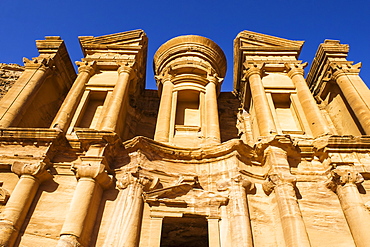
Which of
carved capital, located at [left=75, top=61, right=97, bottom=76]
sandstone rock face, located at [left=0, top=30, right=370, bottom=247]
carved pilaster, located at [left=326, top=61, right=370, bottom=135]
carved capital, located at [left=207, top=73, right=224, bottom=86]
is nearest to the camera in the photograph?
sandstone rock face, located at [left=0, top=30, right=370, bottom=247]

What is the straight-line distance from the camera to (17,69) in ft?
56.3

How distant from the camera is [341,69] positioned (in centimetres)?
1375

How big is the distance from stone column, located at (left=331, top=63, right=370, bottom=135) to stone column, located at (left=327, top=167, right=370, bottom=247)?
2.79m

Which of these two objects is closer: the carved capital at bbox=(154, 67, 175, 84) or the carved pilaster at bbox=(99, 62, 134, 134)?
the carved pilaster at bbox=(99, 62, 134, 134)

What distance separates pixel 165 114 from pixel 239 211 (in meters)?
5.77

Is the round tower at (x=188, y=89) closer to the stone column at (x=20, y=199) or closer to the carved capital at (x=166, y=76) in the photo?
the carved capital at (x=166, y=76)

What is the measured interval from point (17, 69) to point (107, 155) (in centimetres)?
1181

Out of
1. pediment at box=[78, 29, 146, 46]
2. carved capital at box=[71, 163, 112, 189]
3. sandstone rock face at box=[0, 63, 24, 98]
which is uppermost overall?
pediment at box=[78, 29, 146, 46]

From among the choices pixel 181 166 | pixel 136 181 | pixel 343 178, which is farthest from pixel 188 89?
pixel 343 178

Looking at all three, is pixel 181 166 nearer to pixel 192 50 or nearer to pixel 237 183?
pixel 237 183

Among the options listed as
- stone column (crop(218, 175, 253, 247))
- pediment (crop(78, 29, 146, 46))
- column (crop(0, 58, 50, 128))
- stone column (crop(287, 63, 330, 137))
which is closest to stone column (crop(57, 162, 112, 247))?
stone column (crop(218, 175, 253, 247))

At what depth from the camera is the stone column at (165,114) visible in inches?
455

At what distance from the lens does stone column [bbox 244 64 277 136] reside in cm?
1109

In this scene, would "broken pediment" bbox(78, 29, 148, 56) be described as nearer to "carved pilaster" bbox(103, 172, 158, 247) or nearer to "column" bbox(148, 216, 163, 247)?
"carved pilaster" bbox(103, 172, 158, 247)
